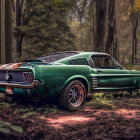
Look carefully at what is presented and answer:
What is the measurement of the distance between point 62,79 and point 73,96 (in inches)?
22.3

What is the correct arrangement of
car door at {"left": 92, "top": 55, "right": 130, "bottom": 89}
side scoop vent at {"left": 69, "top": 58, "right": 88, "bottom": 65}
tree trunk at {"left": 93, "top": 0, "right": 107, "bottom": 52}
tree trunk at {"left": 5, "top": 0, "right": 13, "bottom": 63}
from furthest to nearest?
tree trunk at {"left": 5, "top": 0, "right": 13, "bottom": 63}, tree trunk at {"left": 93, "top": 0, "right": 107, "bottom": 52}, car door at {"left": 92, "top": 55, "right": 130, "bottom": 89}, side scoop vent at {"left": 69, "top": 58, "right": 88, "bottom": 65}

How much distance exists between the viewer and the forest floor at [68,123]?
275 centimetres

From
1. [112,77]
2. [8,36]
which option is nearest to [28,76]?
[112,77]

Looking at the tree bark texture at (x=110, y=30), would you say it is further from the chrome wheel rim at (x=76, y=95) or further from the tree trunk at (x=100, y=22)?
the chrome wheel rim at (x=76, y=95)

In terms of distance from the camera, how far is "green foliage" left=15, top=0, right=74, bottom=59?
14188 millimetres

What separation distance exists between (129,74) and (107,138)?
12.5ft

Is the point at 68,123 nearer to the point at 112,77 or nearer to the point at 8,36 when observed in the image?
the point at 112,77

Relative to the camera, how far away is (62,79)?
14.7 ft

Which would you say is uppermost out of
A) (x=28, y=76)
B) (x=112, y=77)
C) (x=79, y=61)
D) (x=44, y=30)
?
(x=44, y=30)

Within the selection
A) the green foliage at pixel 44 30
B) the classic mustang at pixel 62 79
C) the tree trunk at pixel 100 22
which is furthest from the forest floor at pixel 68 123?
the green foliage at pixel 44 30

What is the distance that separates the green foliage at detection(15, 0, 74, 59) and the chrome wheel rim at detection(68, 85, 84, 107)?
9.39 meters

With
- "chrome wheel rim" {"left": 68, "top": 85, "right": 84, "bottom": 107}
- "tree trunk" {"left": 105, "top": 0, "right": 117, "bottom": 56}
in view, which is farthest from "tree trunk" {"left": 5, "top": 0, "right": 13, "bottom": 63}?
"chrome wheel rim" {"left": 68, "top": 85, "right": 84, "bottom": 107}

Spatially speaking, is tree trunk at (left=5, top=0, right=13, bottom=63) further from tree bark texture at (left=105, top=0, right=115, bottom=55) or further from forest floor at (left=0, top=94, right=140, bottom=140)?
forest floor at (left=0, top=94, right=140, bottom=140)

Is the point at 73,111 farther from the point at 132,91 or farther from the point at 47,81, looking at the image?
the point at 132,91
